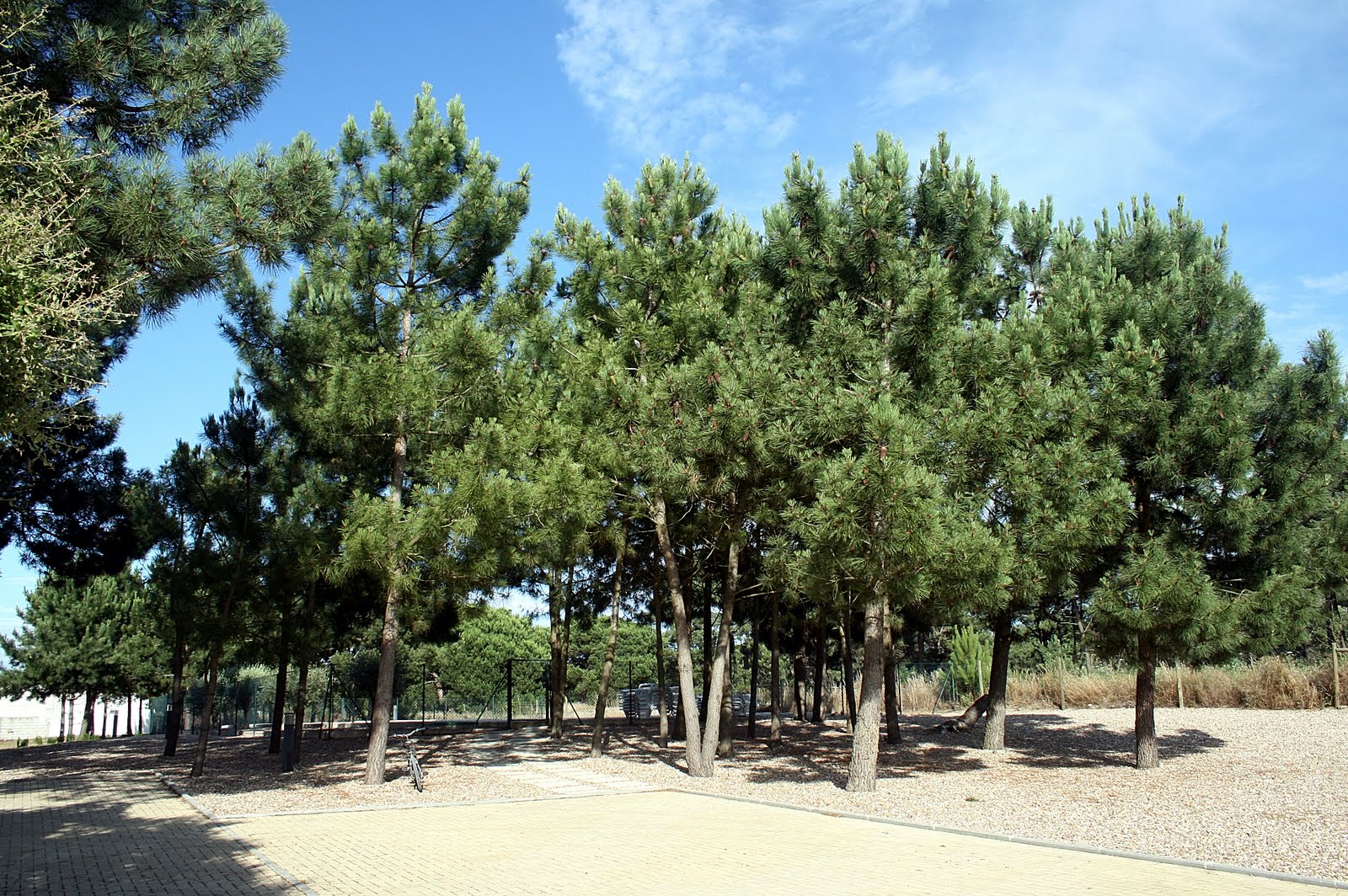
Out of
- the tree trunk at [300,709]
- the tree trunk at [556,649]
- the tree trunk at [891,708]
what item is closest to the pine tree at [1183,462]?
the tree trunk at [891,708]

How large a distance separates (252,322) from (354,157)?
3165 millimetres

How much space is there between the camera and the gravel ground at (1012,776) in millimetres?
8281

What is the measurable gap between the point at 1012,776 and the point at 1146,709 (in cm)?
227

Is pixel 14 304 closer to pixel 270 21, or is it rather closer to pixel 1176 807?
pixel 270 21

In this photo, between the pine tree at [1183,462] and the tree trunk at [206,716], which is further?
the tree trunk at [206,716]

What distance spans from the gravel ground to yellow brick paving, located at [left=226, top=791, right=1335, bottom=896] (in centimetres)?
80

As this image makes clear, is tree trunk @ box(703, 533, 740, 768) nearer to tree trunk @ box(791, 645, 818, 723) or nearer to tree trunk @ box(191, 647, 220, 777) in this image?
tree trunk @ box(191, 647, 220, 777)

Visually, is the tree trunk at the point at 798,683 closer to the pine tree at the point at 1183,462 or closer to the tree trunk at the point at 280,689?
the pine tree at the point at 1183,462

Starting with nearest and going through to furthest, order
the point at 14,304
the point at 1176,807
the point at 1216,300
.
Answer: the point at 14,304 → the point at 1176,807 → the point at 1216,300

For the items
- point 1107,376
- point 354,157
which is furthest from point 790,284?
point 354,157

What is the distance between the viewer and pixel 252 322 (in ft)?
45.1

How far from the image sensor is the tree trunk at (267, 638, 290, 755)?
15262 millimetres

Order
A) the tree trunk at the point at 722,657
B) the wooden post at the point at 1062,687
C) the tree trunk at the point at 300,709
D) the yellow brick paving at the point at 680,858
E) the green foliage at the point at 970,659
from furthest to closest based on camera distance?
the green foliage at the point at 970,659
the wooden post at the point at 1062,687
the tree trunk at the point at 300,709
the tree trunk at the point at 722,657
the yellow brick paving at the point at 680,858

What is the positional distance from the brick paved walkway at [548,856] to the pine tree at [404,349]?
326cm
